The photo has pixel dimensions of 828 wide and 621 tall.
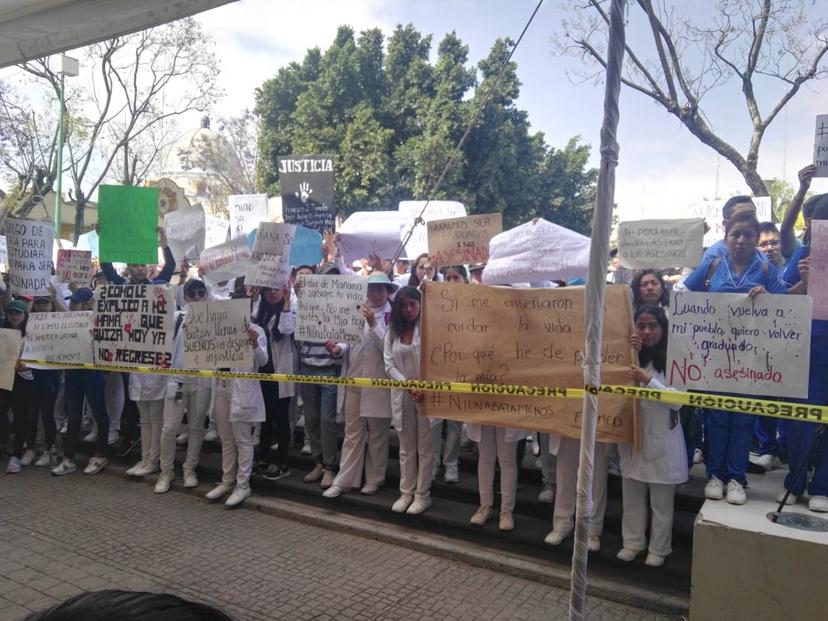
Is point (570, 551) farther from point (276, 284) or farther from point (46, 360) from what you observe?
point (46, 360)

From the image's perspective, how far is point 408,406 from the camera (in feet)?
18.7

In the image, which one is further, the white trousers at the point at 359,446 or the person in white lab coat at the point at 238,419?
the person in white lab coat at the point at 238,419

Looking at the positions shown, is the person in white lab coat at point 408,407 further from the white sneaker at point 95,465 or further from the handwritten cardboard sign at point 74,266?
the handwritten cardboard sign at point 74,266

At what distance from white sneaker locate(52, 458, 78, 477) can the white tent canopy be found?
5.88 m

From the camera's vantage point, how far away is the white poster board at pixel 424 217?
8.11 m

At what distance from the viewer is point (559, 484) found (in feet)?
16.1

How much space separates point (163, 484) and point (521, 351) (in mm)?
4143

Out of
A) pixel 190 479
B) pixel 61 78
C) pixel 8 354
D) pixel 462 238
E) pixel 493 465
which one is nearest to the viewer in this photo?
pixel 493 465

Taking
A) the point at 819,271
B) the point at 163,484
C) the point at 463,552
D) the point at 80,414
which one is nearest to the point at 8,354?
the point at 80,414

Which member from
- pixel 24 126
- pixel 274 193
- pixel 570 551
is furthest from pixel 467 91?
pixel 570 551

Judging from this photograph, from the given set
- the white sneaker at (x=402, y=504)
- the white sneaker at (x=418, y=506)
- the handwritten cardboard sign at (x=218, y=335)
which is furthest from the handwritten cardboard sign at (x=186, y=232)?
the white sneaker at (x=418, y=506)

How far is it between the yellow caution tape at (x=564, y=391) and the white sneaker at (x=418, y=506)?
3.47 ft

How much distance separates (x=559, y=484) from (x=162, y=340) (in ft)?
13.2

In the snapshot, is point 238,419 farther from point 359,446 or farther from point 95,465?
point 95,465
